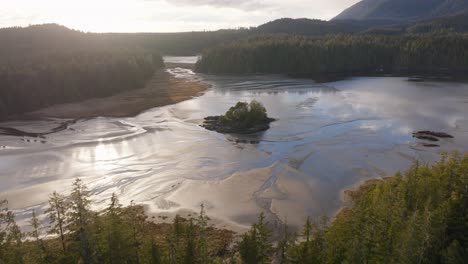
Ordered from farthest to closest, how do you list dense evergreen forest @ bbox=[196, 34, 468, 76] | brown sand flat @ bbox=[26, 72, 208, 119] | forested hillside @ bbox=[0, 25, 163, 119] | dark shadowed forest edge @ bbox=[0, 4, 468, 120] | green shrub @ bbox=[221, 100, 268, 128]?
dense evergreen forest @ bbox=[196, 34, 468, 76]
dark shadowed forest edge @ bbox=[0, 4, 468, 120]
forested hillside @ bbox=[0, 25, 163, 119]
brown sand flat @ bbox=[26, 72, 208, 119]
green shrub @ bbox=[221, 100, 268, 128]

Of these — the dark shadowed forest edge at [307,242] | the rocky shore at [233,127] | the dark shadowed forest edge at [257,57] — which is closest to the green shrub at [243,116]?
the rocky shore at [233,127]

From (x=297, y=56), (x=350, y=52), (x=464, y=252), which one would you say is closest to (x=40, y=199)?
(x=464, y=252)

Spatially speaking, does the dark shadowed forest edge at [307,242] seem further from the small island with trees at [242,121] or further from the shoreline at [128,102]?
the shoreline at [128,102]

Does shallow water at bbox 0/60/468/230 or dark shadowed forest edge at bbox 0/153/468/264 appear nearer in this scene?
dark shadowed forest edge at bbox 0/153/468/264

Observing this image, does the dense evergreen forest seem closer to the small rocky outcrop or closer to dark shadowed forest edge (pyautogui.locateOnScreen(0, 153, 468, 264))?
the small rocky outcrop

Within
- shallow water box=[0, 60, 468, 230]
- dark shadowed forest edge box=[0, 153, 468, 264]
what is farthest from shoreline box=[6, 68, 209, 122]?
dark shadowed forest edge box=[0, 153, 468, 264]

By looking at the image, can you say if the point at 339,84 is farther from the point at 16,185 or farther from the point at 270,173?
the point at 16,185

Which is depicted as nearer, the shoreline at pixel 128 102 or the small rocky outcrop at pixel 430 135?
the small rocky outcrop at pixel 430 135
